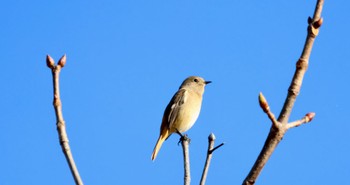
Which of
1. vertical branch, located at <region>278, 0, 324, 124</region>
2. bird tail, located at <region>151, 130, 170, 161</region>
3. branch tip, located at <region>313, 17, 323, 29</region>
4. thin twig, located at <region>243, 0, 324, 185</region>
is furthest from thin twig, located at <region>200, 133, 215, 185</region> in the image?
bird tail, located at <region>151, 130, 170, 161</region>

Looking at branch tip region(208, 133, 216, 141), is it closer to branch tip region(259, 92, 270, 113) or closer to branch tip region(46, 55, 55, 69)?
branch tip region(259, 92, 270, 113)

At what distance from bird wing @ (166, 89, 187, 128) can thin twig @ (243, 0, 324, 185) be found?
7.83m

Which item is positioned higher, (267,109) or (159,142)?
(159,142)

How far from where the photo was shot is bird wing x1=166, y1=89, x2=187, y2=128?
9953mm

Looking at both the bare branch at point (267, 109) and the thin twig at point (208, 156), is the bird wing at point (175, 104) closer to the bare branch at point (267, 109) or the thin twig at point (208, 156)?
the thin twig at point (208, 156)

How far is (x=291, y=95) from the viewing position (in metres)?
2.04

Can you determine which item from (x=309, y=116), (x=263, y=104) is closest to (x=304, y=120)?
(x=309, y=116)

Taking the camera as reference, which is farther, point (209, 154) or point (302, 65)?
point (209, 154)

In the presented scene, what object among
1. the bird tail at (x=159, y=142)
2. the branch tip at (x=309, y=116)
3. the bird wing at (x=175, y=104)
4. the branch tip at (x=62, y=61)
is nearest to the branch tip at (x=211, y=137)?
the branch tip at (x=309, y=116)

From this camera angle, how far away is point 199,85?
1129cm

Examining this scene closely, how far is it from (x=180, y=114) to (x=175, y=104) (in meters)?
0.35

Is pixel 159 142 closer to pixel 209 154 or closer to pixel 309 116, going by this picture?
pixel 209 154

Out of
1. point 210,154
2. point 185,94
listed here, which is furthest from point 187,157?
point 185,94

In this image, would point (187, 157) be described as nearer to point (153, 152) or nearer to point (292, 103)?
point (292, 103)
